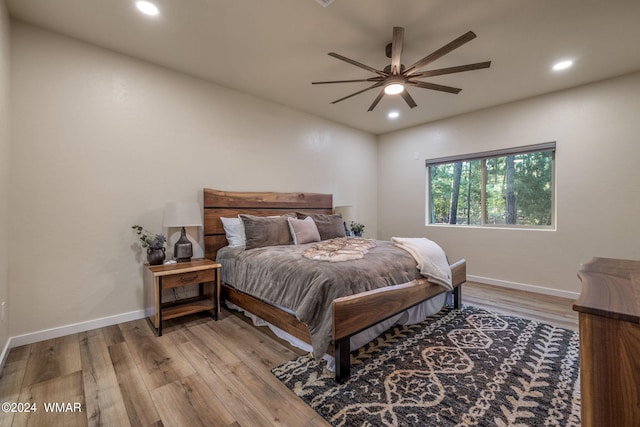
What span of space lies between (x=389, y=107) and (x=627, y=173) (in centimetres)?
291

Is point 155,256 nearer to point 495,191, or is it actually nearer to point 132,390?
point 132,390

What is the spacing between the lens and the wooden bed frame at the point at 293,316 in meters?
1.73

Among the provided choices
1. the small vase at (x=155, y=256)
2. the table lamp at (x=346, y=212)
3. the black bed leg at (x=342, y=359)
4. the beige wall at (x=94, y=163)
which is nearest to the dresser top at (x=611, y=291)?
the black bed leg at (x=342, y=359)

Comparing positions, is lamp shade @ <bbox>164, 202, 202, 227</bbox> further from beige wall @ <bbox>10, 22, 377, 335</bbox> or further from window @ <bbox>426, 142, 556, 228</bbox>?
window @ <bbox>426, 142, 556, 228</bbox>

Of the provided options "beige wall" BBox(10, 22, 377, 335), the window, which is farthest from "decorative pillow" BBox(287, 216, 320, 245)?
the window

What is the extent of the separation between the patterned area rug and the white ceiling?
265 centimetres

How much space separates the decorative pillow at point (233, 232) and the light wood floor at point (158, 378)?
0.91m

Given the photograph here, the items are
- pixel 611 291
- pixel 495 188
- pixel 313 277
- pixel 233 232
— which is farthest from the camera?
pixel 495 188

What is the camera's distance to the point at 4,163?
6.50 feet

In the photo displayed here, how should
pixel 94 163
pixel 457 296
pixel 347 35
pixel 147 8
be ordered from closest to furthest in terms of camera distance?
pixel 147 8, pixel 347 35, pixel 94 163, pixel 457 296

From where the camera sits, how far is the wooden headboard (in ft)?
10.4

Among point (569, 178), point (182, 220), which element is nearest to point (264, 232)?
point (182, 220)

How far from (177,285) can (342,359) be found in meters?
1.66

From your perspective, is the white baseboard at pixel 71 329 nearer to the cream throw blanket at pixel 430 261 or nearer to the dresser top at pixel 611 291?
the cream throw blanket at pixel 430 261
